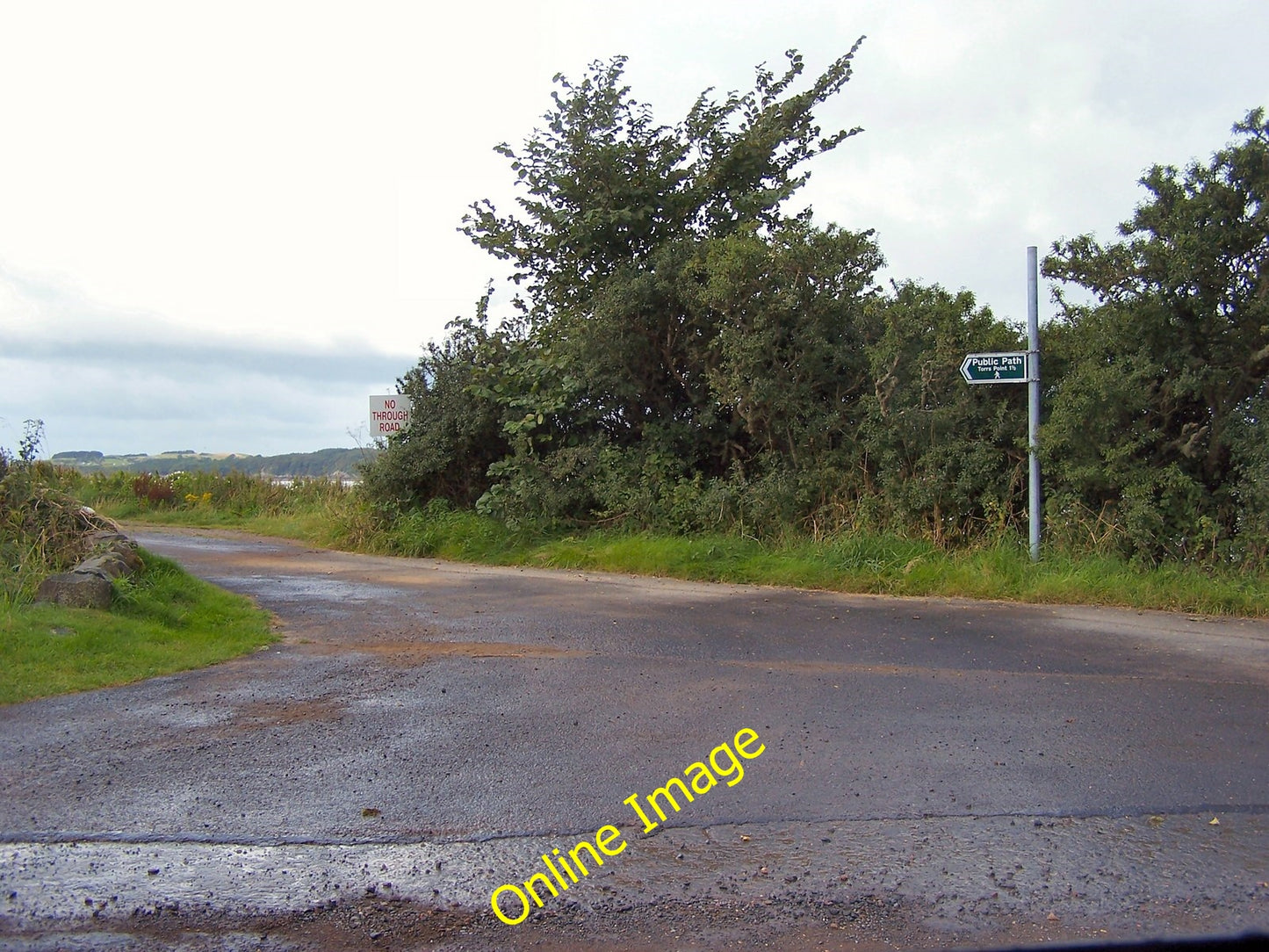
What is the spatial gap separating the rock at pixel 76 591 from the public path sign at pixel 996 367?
329 inches

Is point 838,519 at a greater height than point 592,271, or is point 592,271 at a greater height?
point 592,271

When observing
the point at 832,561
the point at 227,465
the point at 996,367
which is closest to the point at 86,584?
the point at 832,561

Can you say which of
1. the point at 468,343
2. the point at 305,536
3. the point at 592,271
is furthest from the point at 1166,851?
the point at 305,536

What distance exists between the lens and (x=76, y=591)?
8117 millimetres

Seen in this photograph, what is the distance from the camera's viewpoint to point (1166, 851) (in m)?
3.99

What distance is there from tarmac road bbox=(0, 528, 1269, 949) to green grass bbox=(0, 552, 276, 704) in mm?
364

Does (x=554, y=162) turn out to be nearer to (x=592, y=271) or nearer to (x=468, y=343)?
(x=592, y=271)

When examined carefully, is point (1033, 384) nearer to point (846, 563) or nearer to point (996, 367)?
point (996, 367)

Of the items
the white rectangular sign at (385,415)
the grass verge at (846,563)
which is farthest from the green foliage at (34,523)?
the white rectangular sign at (385,415)

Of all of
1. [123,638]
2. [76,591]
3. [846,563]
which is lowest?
[123,638]

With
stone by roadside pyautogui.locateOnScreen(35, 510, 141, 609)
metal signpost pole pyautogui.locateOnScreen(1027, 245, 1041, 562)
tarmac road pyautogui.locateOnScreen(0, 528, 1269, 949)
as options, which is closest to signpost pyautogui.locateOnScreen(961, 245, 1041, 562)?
metal signpost pole pyautogui.locateOnScreen(1027, 245, 1041, 562)

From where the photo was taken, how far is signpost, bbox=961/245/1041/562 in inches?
420

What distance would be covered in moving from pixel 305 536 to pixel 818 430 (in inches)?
383

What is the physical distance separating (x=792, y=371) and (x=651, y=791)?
879 centimetres
